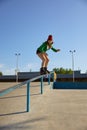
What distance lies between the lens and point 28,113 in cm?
518

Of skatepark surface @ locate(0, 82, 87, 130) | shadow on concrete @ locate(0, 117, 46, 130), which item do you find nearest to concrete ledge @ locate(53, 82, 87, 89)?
skatepark surface @ locate(0, 82, 87, 130)

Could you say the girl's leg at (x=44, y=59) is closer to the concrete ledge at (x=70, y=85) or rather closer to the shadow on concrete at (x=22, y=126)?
the concrete ledge at (x=70, y=85)

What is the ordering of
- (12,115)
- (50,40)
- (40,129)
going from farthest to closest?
1. (50,40)
2. (12,115)
3. (40,129)


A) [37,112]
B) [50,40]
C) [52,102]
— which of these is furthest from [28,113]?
[50,40]

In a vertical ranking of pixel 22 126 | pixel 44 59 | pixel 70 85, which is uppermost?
pixel 44 59

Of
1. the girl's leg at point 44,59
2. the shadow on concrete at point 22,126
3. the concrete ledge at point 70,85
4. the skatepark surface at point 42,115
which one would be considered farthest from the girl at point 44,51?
the shadow on concrete at point 22,126

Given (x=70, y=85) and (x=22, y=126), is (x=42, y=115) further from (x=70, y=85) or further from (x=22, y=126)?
(x=70, y=85)

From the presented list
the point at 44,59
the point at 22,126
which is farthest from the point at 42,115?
the point at 44,59

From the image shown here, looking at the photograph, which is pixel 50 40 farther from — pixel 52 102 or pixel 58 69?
pixel 58 69

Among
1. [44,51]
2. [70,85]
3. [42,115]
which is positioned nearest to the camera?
[42,115]

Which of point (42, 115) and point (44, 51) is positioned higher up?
point (44, 51)

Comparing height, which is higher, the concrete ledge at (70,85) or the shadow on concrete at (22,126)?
the concrete ledge at (70,85)

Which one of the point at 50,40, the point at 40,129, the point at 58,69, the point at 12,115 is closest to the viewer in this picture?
the point at 40,129

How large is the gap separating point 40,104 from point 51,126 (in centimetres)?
167
